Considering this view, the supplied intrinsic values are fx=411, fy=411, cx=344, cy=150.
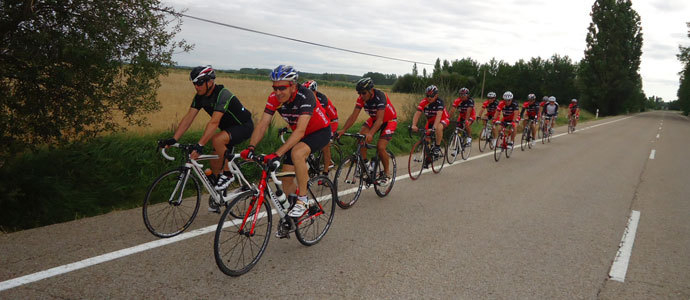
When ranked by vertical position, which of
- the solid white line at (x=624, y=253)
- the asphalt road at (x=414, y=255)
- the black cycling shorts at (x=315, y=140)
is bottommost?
the asphalt road at (x=414, y=255)

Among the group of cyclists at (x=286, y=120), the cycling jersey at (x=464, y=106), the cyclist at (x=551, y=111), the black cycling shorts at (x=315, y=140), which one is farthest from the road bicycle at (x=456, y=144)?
the cyclist at (x=551, y=111)

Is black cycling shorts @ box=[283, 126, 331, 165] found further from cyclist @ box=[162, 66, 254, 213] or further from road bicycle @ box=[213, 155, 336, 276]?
cyclist @ box=[162, 66, 254, 213]

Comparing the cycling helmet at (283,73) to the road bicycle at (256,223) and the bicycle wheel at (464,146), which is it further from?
the bicycle wheel at (464,146)

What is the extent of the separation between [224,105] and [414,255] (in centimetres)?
270

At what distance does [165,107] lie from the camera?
35.8 feet

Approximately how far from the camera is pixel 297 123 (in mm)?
4102

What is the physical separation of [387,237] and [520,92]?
112 metres

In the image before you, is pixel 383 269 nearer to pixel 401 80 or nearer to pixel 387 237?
pixel 387 237

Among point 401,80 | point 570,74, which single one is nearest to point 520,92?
point 570,74

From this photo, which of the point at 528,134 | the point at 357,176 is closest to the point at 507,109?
the point at 528,134

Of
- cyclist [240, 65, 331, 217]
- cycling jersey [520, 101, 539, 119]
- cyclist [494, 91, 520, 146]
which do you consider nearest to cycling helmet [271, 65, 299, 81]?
cyclist [240, 65, 331, 217]

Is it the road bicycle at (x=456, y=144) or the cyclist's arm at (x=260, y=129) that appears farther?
the road bicycle at (x=456, y=144)

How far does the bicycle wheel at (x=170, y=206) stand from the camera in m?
4.38

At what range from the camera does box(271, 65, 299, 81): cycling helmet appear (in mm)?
3900
